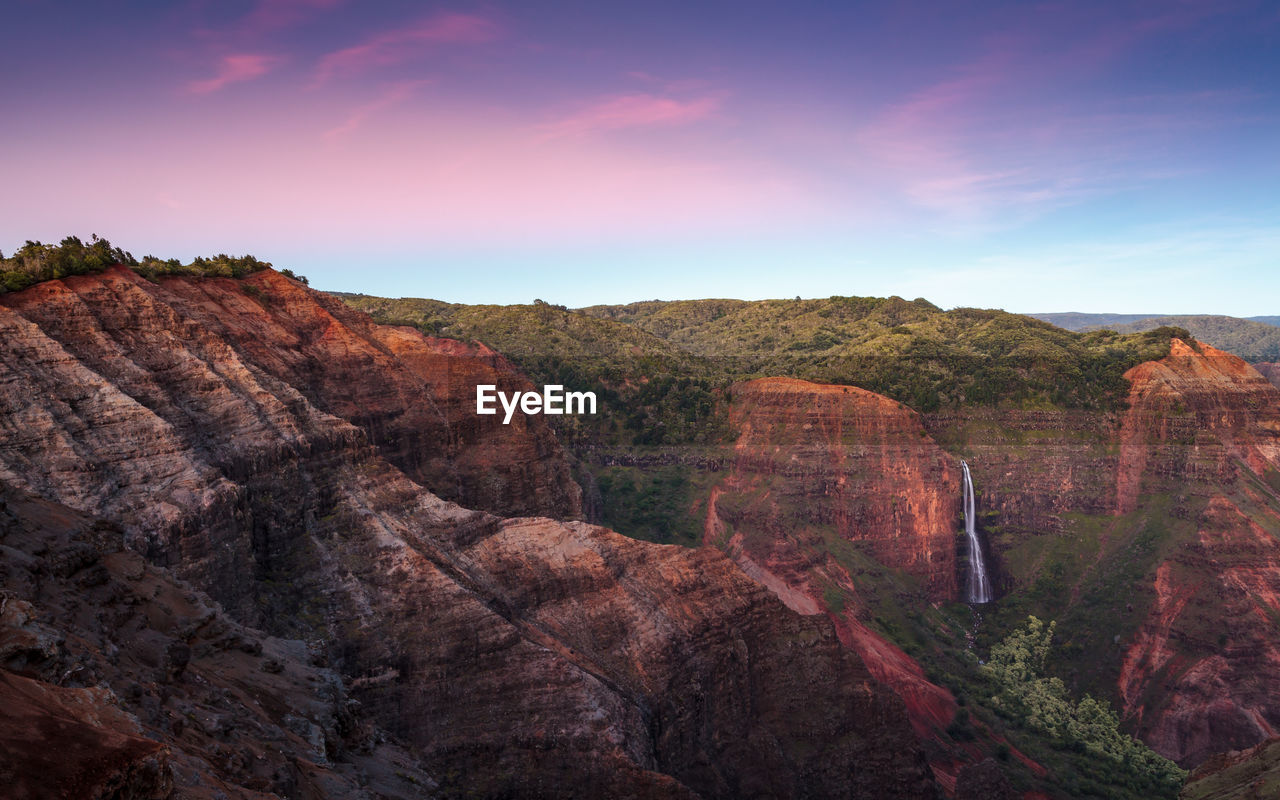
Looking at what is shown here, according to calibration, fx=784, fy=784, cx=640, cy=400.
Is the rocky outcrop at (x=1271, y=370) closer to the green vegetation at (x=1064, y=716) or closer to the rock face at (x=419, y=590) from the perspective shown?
the green vegetation at (x=1064, y=716)

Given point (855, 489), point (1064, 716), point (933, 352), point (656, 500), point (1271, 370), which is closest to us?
point (1064, 716)

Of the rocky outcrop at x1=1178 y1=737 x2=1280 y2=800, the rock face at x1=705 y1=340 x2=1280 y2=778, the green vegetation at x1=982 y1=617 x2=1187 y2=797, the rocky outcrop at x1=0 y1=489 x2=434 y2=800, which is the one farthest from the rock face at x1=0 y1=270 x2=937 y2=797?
the rock face at x1=705 y1=340 x2=1280 y2=778

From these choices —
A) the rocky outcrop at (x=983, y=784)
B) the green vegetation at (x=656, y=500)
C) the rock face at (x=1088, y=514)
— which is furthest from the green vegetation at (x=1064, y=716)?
the green vegetation at (x=656, y=500)

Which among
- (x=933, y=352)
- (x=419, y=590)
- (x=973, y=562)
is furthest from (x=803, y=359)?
(x=419, y=590)

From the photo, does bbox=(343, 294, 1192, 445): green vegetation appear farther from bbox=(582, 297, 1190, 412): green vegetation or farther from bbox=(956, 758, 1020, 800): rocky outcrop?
bbox=(956, 758, 1020, 800): rocky outcrop

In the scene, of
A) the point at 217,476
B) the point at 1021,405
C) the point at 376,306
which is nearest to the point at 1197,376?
the point at 1021,405

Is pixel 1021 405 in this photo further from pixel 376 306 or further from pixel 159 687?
pixel 376 306

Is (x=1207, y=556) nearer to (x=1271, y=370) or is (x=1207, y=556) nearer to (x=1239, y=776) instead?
(x=1239, y=776)
